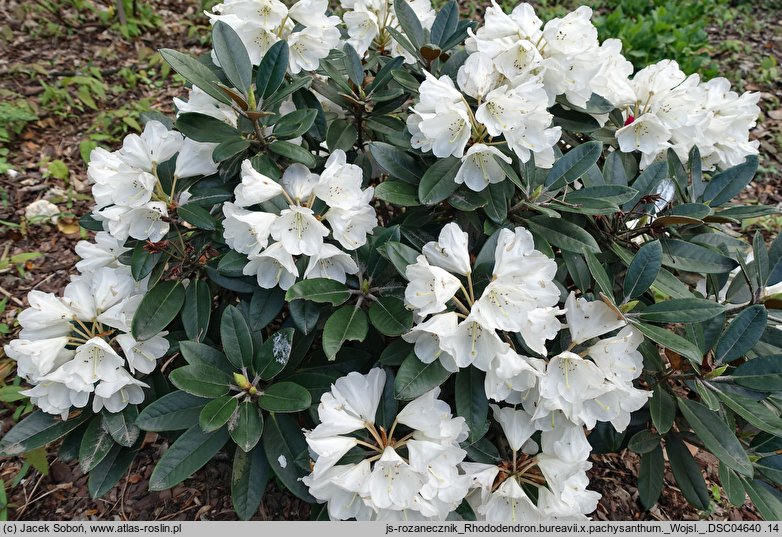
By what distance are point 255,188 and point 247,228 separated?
0.13m

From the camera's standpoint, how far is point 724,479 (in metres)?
1.72

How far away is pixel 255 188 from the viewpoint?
4.78 feet

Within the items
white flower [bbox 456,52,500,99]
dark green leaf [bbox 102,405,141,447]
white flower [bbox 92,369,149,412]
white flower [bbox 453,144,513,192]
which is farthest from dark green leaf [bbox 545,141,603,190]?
dark green leaf [bbox 102,405,141,447]

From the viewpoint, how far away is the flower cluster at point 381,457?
1385 mm

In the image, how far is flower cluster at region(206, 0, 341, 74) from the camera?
172 centimetres

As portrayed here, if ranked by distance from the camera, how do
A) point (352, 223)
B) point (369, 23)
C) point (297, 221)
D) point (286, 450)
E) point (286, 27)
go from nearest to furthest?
point (297, 221), point (352, 223), point (286, 450), point (286, 27), point (369, 23)

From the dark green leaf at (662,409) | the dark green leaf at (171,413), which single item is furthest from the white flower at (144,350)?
the dark green leaf at (662,409)

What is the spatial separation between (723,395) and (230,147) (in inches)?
60.1

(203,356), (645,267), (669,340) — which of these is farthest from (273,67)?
(669,340)

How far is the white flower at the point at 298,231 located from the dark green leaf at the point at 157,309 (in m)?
0.46

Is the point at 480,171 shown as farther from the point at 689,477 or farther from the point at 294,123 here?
the point at 689,477

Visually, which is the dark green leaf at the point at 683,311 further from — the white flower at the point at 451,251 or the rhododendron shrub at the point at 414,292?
the white flower at the point at 451,251

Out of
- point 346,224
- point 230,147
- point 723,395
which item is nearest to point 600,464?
point 723,395

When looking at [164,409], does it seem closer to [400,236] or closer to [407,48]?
[400,236]
